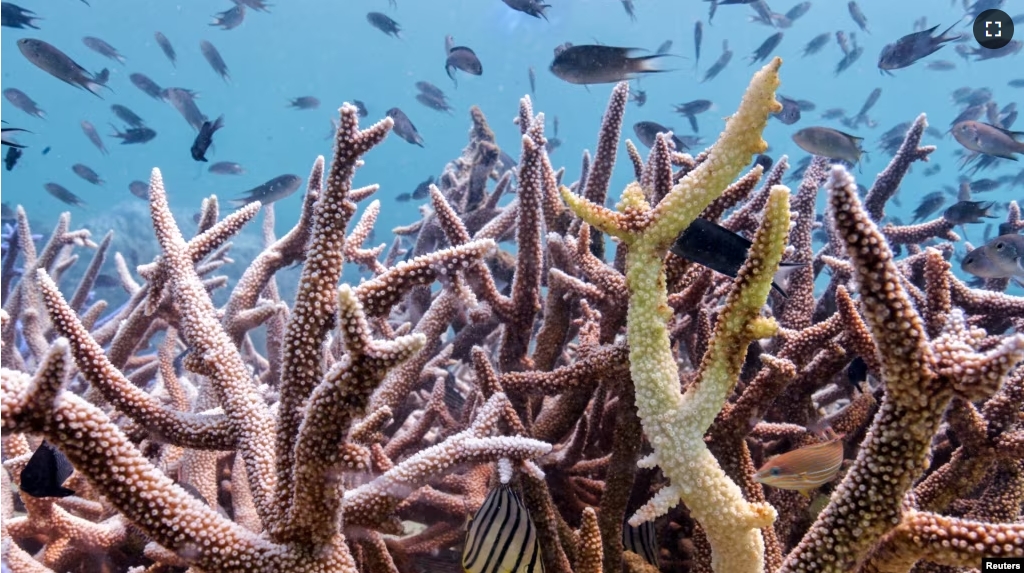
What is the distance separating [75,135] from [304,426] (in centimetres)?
14975

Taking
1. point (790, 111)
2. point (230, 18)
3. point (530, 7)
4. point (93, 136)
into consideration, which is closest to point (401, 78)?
point (93, 136)

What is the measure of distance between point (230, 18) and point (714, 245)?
45.3ft

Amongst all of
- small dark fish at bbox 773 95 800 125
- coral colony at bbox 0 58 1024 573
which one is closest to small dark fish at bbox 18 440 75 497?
coral colony at bbox 0 58 1024 573

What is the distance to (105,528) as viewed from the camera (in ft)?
8.14

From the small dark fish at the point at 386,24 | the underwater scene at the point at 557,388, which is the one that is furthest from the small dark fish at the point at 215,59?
the underwater scene at the point at 557,388

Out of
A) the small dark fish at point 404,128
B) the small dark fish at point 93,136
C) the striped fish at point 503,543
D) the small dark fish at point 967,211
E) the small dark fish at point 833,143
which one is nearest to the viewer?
the striped fish at point 503,543

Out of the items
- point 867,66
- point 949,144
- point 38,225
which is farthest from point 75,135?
point 949,144

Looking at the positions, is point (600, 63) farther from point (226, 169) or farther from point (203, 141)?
point (226, 169)

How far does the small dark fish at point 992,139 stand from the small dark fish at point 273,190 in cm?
771

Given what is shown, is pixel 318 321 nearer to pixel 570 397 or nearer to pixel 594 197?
pixel 570 397

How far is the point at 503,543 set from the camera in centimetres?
168

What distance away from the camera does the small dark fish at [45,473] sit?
198 centimetres

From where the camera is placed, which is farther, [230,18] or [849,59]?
[849,59]

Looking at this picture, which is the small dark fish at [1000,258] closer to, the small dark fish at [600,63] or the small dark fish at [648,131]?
the small dark fish at [600,63]
